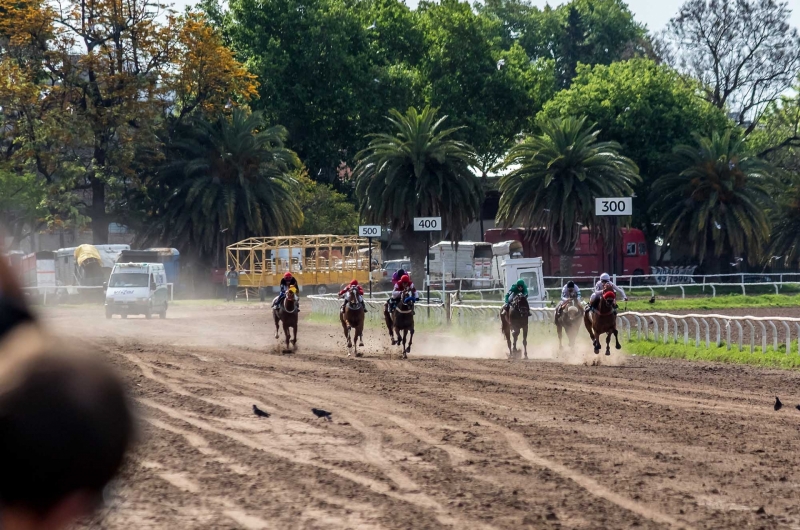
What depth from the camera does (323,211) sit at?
2859 inches

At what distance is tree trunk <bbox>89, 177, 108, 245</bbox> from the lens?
2504 inches

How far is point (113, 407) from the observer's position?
12344 millimetres

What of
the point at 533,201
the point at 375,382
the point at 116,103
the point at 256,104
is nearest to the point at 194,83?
the point at 116,103

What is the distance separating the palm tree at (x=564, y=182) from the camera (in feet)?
179

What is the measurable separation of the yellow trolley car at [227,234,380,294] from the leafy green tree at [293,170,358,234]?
8758 mm

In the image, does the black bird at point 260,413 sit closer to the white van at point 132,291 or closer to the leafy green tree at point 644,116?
the white van at point 132,291

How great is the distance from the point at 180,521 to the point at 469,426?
5460mm

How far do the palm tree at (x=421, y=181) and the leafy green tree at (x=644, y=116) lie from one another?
60.1 ft

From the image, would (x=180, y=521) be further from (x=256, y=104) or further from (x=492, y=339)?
(x=256, y=104)

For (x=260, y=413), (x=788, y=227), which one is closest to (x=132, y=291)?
(x=260, y=413)

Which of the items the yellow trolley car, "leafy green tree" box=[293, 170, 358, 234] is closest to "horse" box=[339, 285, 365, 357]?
the yellow trolley car

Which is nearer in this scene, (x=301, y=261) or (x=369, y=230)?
(x=369, y=230)

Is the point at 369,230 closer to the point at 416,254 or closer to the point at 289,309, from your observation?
the point at 289,309

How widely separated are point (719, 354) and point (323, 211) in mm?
49755
